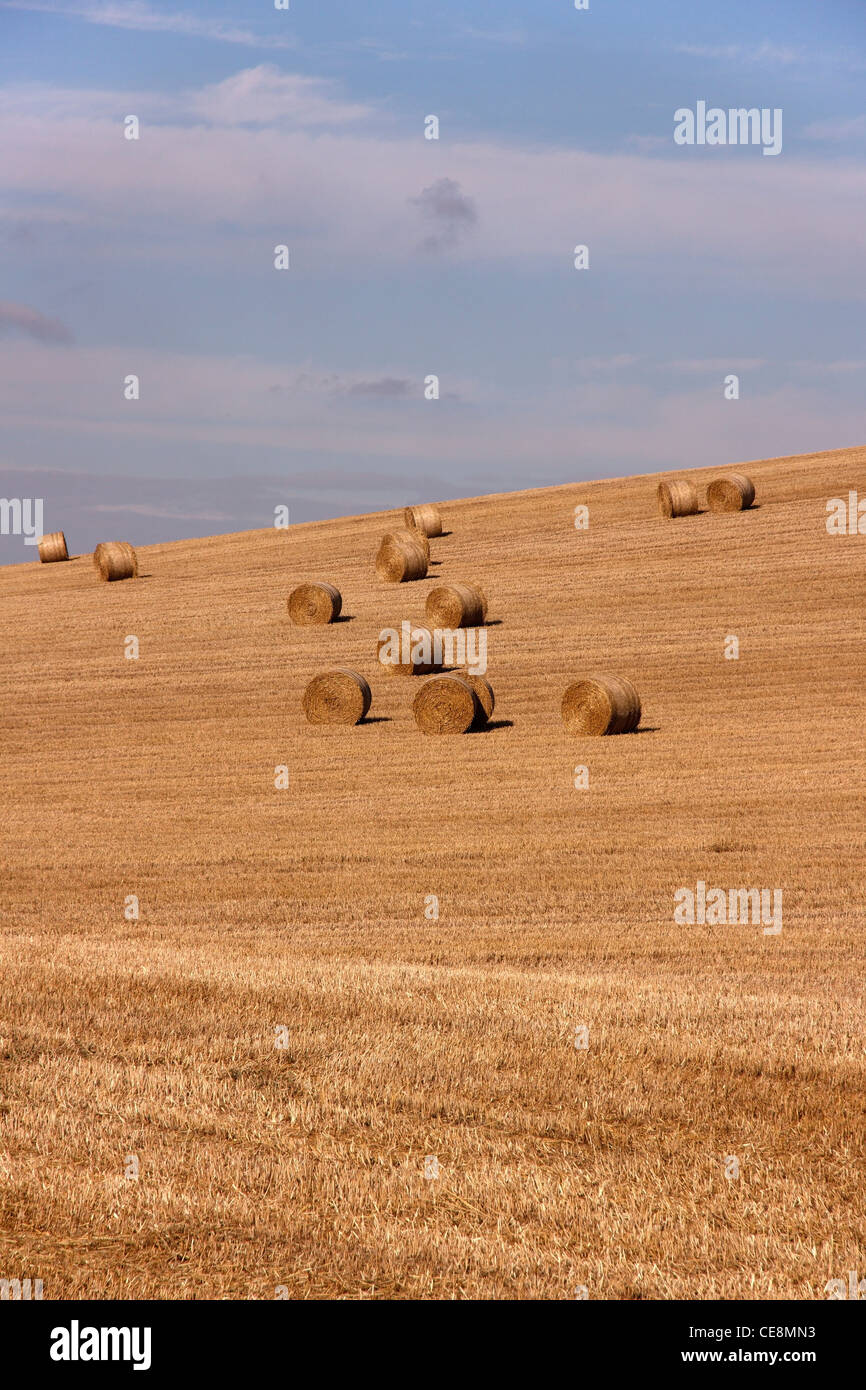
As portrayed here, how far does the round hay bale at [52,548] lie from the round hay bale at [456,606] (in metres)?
27.5

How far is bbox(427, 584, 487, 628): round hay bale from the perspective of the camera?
114ft

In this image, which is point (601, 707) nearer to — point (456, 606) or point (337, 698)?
point (337, 698)

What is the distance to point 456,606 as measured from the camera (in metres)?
34.8

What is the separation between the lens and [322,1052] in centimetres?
771

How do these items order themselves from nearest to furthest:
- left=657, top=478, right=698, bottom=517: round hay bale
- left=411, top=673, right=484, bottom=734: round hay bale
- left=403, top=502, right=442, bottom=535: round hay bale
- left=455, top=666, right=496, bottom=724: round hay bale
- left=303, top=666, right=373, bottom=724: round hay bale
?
left=411, top=673, right=484, bottom=734: round hay bale, left=455, top=666, right=496, bottom=724: round hay bale, left=303, top=666, right=373, bottom=724: round hay bale, left=657, top=478, right=698, bottom=517: round hay bale, left=403, top=502, right=442, bottom=535: round hay bale

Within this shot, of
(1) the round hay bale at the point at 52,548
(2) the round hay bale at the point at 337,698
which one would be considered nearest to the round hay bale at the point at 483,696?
(2) the round hay bale at the point at 337,698

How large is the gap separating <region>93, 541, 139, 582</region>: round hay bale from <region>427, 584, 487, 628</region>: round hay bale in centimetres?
1814

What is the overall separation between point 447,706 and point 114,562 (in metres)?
26.6

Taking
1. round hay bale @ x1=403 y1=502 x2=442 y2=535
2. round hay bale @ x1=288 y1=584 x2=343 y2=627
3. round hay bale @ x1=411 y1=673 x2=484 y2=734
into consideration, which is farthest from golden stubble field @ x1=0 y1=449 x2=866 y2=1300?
round hay bale @ x1=403 y1=502 x2=442 y2=535

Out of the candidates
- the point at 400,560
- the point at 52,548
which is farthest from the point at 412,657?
the point at 52,548

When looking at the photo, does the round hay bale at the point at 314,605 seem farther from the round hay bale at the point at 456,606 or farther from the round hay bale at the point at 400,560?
the round hay bale at the point at 400,560

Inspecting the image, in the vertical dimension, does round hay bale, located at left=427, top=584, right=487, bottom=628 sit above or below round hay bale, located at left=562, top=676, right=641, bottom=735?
above

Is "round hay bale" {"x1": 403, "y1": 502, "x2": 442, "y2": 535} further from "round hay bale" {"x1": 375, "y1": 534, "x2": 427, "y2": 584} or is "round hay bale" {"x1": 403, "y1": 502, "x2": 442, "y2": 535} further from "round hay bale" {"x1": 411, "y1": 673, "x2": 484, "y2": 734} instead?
"round hay bale" {"x1": 411, "y1": 673, "x2": 484, "y2": 734}
